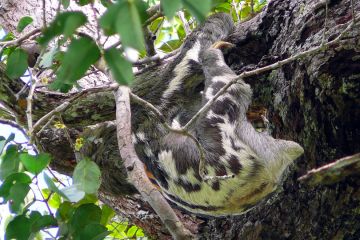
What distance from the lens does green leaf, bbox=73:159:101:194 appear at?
8.24 ft

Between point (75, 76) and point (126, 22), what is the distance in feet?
0.76

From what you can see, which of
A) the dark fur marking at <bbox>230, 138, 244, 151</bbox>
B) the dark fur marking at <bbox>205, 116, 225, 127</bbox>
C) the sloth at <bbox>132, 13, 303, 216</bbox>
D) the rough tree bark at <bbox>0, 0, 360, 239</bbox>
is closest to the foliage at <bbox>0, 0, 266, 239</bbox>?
the rough tree bark at <bbox>0, 0, 360, 239</bbox>

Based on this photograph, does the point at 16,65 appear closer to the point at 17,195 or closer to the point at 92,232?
the point at 17,195

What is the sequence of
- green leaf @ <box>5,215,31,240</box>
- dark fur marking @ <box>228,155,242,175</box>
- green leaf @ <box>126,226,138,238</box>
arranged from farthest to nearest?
green leaf @ <box>126,226,138,238</box>
dark fur marking @ <box>228,155,242,175</box>
green leaf @ <box>5,215,31,240</box>

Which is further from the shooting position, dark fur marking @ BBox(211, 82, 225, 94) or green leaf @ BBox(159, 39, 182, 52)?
green leaf @ BBox(159, 39, 182, 52)

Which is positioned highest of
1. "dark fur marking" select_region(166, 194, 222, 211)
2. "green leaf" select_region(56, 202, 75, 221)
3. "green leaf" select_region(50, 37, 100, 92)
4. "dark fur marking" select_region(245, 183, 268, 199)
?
"green leaf" select_region(50, 37, 100, 92)

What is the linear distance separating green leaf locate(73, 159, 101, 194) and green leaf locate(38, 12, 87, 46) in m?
1.25

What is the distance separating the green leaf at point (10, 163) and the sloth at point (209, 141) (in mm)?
1072

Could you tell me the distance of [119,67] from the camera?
131 centimetres

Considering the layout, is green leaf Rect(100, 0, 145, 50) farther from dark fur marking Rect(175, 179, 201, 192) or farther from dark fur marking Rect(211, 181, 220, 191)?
dark fur marking Rect(175, 179, 201, 192)

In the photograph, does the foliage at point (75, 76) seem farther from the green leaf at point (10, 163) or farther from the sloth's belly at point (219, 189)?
the sloth's belly at point (219, 189)

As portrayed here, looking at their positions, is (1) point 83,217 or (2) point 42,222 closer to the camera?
(2) point 42,222

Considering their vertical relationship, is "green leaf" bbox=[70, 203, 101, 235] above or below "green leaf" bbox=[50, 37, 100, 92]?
below

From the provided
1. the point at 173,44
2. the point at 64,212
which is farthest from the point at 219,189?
the point at 173,44
